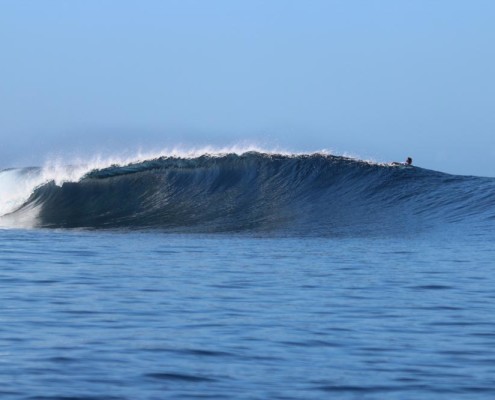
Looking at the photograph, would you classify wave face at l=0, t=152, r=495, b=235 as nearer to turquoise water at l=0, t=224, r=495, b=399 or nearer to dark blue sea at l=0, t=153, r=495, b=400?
dark blue sea at l=0, t=153, r=495, b=400

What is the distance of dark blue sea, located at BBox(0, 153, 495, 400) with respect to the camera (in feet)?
22.3

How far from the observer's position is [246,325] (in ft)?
28.4

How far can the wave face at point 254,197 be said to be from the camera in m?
22.0

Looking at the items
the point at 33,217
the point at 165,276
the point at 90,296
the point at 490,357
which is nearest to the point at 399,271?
the point at 165,276

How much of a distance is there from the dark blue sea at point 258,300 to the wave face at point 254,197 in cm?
13

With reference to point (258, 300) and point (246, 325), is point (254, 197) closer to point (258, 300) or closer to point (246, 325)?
point (258, 300)

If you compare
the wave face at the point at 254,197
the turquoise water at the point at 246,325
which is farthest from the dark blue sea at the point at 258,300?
the wave face at the point at 254,197

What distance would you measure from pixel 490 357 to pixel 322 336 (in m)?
1.38

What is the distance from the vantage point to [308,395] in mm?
6422

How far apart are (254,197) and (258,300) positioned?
14.9 m

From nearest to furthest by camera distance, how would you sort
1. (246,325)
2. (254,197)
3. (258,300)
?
(246,325) → (258,300) → (254,197)

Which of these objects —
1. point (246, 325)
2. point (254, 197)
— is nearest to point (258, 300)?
point (246, 325)

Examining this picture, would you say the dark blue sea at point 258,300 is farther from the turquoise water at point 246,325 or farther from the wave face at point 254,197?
the wave face at point 254,197

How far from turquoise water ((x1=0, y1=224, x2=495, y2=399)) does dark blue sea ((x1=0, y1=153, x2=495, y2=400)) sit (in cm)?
2
